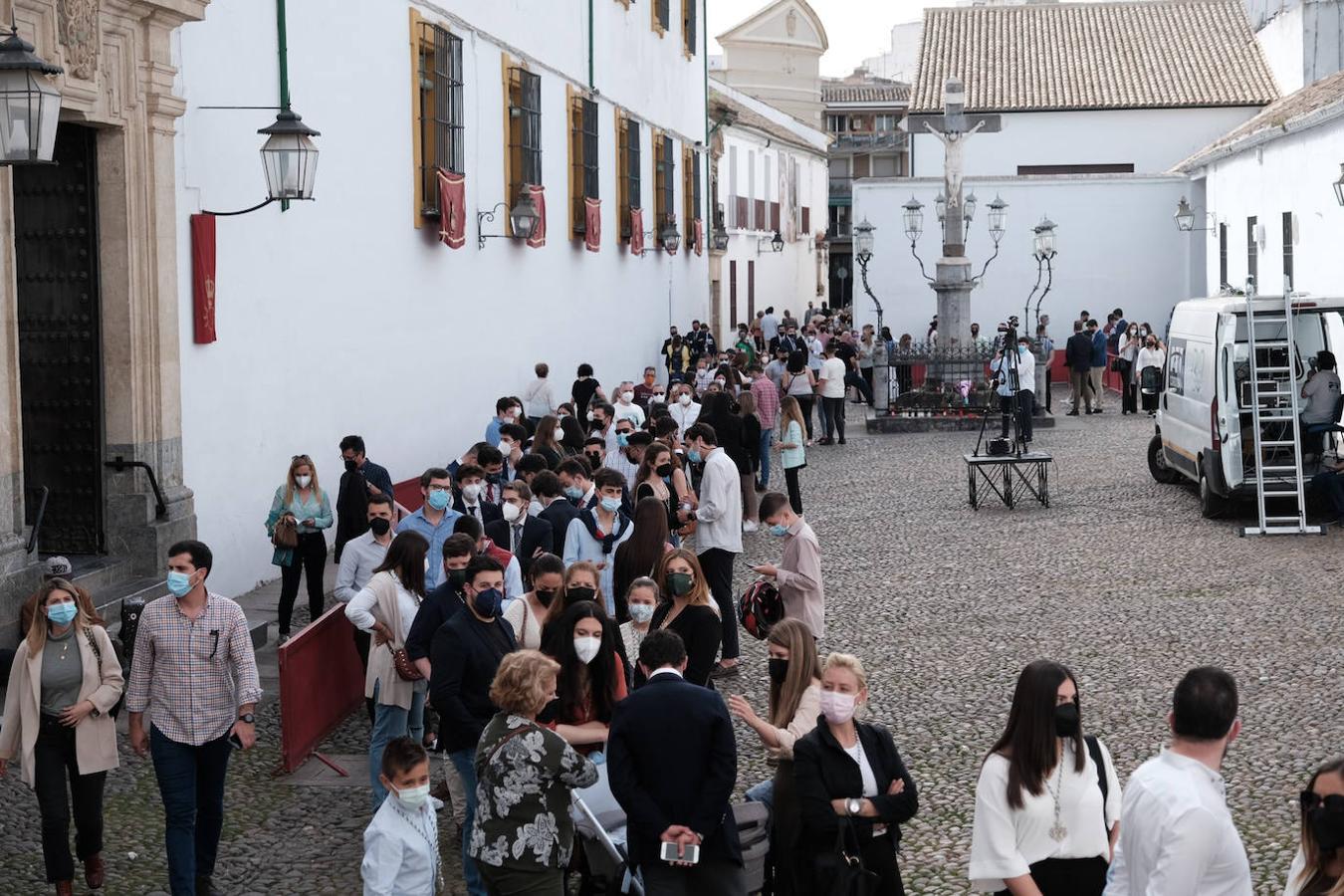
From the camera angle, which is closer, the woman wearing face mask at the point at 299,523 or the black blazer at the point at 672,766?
the black blazer at the point at 672,766

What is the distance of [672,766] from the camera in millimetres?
5863

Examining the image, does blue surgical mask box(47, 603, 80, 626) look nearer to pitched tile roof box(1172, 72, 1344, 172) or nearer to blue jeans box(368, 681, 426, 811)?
blue jeans box(368, 681, 426, 811)

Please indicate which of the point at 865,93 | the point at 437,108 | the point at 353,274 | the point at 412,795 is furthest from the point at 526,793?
the point at 865,93

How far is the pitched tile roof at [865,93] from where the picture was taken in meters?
81.6

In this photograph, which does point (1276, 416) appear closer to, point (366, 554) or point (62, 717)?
point (366, 554)

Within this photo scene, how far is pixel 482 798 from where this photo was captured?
19.8 feet

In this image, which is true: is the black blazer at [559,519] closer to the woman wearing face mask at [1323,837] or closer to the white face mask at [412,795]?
the white face mask at [412,795]

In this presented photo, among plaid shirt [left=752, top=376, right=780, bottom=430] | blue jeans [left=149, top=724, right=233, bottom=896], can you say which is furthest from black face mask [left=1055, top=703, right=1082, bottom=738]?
plaid shirt [left=752, top=376, right=780, bottom=430]

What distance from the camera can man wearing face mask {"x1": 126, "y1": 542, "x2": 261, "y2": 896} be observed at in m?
7.00

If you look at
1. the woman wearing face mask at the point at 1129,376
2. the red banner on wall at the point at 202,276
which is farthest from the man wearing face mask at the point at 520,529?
the woman wearing face mask at the point at 1129,376

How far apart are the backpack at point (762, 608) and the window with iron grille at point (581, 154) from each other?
15531 millimetres

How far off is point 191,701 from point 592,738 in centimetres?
165

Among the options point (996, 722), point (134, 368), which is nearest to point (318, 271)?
point (134, 368)

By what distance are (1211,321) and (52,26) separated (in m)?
11.2
